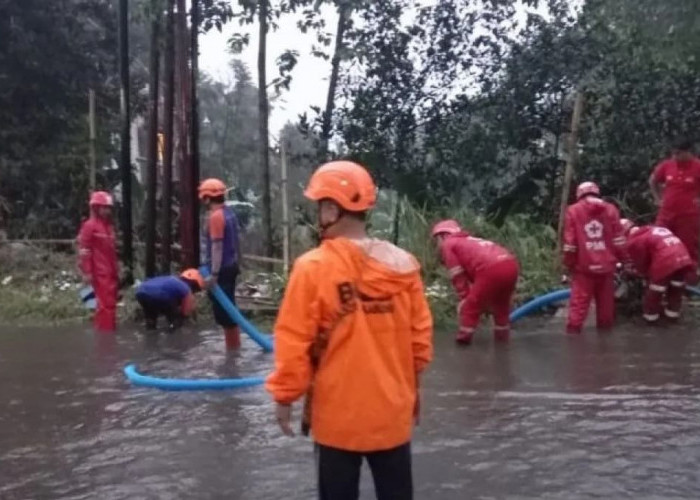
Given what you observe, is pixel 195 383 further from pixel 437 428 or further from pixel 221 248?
pixel 221 248

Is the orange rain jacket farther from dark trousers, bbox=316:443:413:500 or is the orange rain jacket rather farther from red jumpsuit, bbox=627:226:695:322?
red jumpsuit, bbox=627:226:695:322

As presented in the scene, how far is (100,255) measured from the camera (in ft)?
41.0

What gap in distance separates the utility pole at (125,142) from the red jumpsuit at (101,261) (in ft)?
8.92

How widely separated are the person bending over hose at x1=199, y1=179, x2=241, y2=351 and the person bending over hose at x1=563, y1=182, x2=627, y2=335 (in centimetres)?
321

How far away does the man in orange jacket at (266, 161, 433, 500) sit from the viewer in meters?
4.17

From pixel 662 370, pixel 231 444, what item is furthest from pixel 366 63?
pixel 231 444

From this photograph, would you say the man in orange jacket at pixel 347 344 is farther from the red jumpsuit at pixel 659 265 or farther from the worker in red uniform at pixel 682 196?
the worker in red uniform at pixel 682 196

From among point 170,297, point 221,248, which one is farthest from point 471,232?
point 221,248

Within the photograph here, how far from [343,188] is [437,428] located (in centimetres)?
324

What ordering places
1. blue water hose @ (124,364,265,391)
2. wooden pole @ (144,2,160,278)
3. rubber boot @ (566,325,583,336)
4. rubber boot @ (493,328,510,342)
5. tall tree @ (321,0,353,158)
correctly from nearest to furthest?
blue water hose @ (124,364,265,391) → rubber boot @ (493,328,510,342) → rubber boot @ (566,325,583,336) → wooden pole @ (144,2,160,278) → tall tree @ (321,0,353,158)

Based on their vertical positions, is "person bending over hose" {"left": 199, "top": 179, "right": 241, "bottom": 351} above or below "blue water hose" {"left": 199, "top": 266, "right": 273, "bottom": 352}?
above

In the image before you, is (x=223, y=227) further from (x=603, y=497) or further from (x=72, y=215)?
(x=72, y=215)

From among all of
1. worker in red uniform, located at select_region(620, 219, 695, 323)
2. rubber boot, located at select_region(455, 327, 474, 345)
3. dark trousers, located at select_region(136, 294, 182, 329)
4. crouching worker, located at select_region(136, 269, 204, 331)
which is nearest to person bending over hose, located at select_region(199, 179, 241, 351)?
crouching worker, located at select_region(136, 269, 204, 331)

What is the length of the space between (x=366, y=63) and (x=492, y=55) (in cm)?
185
